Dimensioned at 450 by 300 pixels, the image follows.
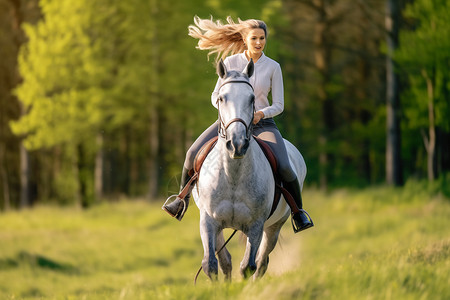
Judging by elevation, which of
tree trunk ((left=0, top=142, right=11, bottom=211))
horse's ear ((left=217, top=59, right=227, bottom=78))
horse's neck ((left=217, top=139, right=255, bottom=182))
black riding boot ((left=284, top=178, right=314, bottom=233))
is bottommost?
tree trunk ((left=0, top=142, right=11, bottom=211))

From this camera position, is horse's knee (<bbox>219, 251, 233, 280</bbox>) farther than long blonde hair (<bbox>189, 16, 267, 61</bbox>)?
No

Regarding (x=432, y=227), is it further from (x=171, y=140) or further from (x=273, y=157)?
(x=171, y=140)

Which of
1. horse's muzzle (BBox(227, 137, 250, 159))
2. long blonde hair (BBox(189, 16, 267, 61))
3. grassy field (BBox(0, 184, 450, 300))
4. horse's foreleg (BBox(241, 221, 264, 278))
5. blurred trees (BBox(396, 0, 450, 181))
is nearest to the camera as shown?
grassy field (BBox(0, 184, 450, 300))

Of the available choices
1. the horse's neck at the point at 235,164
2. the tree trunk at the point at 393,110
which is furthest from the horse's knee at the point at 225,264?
the tree trunk at the point at 393,110

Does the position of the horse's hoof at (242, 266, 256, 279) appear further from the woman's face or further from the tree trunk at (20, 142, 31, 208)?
the tree trunk at (20, 142, 31, 208)

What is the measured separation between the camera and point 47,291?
13.2m

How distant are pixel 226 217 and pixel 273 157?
97cm

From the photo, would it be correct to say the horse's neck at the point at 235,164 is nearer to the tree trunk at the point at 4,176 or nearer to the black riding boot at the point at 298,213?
the black riding boot at the point at 298,213

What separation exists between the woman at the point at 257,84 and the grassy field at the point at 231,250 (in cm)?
93

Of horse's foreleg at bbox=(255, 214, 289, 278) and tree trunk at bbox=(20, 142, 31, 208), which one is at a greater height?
horse's foreleg at bbox=(255, 214, 289, 278)

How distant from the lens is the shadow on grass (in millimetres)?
14953

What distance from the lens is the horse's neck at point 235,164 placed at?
6301 mm

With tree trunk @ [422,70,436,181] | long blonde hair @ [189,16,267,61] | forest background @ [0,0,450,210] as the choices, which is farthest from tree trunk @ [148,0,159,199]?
long blonde hair @ [189,16,267,61]

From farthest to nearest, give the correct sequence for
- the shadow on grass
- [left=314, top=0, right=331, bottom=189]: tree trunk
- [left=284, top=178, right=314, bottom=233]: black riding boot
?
[left=314, top=0, right=331, bottom=189]: tree trunk → the shadow on grass → [left=284, top=178, right=314, bottom=233]: black riding boot
